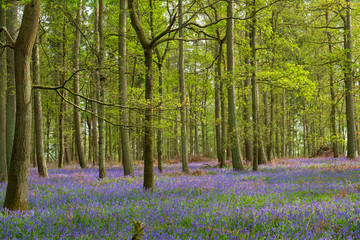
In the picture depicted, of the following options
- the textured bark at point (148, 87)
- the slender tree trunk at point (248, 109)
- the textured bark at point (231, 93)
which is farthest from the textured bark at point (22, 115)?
the slender tree trunk at point (248, 109)

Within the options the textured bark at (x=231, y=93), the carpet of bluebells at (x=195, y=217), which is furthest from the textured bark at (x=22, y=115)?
the textured bark at (x=231, y=93)

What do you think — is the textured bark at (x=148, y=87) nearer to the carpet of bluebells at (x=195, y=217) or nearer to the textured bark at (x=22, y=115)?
the carpet of bluebells at (x=195, y=217)

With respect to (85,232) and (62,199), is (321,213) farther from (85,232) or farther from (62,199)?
(62,199)

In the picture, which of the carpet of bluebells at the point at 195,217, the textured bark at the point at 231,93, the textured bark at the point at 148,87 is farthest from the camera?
the textured bark at the point at 231,93

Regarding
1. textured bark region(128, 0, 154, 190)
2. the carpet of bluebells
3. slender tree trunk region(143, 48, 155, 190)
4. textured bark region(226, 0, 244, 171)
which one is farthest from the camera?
textured bark region(226, 0, 244, 171)

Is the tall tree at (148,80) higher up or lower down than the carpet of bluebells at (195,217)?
higher up

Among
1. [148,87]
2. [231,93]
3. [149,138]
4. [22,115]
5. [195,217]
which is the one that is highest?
[231,93]

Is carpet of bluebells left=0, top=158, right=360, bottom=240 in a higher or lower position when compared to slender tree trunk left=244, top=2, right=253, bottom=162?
lower

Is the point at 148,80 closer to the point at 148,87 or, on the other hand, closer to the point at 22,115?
the point at 148,87

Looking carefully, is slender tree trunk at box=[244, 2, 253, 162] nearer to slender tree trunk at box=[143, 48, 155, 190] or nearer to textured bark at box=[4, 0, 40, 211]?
slender tree trunk at box=[143, 48, 155, 190]

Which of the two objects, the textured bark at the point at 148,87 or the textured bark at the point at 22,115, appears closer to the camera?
the textured bark at the point at 22,115

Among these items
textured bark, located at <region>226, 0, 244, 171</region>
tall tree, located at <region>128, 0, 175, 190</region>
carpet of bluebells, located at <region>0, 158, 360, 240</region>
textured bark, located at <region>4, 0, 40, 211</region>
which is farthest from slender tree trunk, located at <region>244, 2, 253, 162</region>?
textured bark, located at <region>4, 0, 40, 211</region>

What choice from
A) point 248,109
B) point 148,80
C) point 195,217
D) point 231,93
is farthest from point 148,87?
point 248,109

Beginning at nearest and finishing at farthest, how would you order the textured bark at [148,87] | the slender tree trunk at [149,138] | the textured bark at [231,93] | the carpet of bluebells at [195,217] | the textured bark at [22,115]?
the carpet of bluebells at [195,217] → the textured bark at [22,115] → the slender tree trunk at [149,138] → the textured bark at [148,87] → the textured bark at [231,93]
